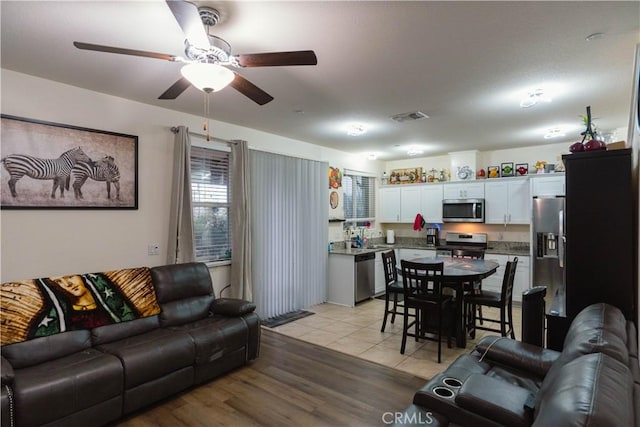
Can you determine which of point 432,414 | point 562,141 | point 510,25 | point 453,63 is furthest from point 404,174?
point 432,414

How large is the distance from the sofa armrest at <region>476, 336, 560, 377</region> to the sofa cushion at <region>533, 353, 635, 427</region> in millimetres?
936

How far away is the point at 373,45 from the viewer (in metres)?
2.39

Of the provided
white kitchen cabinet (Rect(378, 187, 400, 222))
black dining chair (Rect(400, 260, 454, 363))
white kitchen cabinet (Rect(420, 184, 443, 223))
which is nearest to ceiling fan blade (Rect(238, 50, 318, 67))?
black dining chair (Rect(400, 260, 454, 363))

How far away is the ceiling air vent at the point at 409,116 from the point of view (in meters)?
3.98

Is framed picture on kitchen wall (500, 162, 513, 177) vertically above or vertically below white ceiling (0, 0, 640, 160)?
below

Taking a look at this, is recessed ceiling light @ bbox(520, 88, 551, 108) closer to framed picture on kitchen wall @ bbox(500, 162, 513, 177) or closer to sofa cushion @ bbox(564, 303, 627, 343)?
sofa cushion @ bbox(564, 303, 627, 343)

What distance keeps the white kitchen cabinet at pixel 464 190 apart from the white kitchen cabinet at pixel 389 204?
3.42 feet

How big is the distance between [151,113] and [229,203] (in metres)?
1.42

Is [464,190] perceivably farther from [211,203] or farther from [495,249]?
[211,203]

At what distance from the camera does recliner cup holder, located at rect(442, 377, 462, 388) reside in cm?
201

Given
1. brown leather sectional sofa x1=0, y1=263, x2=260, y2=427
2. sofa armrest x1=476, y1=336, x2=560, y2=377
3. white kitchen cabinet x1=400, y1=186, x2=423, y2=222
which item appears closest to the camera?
brown leather sectional sofa x1=0, y1=263, x2=260, y2=427

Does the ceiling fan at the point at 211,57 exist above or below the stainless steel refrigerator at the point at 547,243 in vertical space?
above

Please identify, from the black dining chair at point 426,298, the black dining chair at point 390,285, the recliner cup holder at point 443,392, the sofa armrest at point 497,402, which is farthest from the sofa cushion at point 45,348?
the black dining chair at point 390,285

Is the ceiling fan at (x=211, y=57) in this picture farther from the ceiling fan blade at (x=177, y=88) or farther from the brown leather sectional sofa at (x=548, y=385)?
the brown leather sectional sofa at (x=548, y=385)
